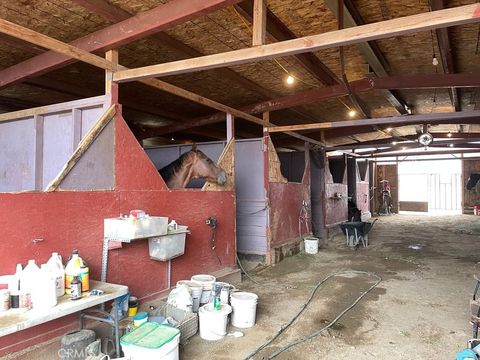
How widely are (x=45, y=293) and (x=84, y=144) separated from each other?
119cm

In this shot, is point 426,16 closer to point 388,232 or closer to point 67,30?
Result: point 67,30

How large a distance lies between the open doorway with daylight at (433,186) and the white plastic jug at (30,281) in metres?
18.0

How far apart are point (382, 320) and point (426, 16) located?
Answer: 2.72 metres

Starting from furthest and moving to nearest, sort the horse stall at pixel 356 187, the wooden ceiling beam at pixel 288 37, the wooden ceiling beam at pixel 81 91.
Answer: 1. the horse stall at pixel 356 187
2. the wooden ceiling beam at pixel 81 91
3. the wooden ceiling beam at pixel 288 37

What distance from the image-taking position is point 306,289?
4.43 meters

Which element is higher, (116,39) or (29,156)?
(116,39)

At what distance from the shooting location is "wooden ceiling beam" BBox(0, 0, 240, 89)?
8.93 feet

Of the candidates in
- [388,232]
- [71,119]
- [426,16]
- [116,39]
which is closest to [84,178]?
[71,119]

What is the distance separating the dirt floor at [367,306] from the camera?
2.77 meters

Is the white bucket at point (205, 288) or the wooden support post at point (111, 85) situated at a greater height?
the wooden support post at point (111, 85)

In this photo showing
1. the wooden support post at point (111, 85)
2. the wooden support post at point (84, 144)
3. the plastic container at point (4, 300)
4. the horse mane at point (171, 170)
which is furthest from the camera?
the horse mane at point (171, 170)

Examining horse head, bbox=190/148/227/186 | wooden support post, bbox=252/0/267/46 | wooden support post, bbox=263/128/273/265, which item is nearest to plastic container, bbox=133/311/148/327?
horse head, bbox=190/148/227/186

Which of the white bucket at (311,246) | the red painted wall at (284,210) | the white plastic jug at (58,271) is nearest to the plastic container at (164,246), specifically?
the white plastic jug at (58,271)

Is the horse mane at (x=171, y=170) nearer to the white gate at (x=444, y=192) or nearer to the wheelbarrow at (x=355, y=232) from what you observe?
the wheelbarrow at (x=355, y=232)
